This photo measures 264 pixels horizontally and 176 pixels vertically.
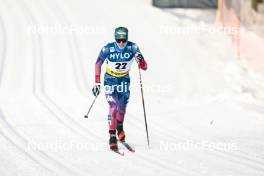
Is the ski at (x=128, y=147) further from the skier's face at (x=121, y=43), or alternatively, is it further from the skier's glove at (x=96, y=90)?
the skier's face at (x=121, y=43)

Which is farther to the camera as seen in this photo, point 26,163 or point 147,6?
point 147,6

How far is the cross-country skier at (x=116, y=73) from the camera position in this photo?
8.84m

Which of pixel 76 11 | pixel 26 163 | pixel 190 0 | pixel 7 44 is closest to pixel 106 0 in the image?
pixel 76 11

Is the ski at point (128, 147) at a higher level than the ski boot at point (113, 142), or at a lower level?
lower

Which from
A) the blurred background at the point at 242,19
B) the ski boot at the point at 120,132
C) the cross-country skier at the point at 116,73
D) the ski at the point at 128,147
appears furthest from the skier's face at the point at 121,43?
the blurred background at the point at 242,19

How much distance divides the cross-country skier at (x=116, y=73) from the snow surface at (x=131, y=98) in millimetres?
510

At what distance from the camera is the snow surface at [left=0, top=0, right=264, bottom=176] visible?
8180mm

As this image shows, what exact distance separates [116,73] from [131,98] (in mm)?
5008

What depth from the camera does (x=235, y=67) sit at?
16.5m

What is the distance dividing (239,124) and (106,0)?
462 inches

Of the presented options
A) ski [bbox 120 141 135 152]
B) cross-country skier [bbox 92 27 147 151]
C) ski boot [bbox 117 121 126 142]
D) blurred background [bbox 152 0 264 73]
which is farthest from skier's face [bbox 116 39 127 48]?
blurred background [bbox 152 0 264 73]

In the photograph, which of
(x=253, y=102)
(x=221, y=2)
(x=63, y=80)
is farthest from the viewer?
(x=221, y=2)

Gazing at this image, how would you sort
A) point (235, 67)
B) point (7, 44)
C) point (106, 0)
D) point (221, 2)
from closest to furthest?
point (235, 67)
point (7, 44)
point (221, 2)
point (106, 0)

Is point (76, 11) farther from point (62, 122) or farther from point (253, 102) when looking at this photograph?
point (62, 122)
